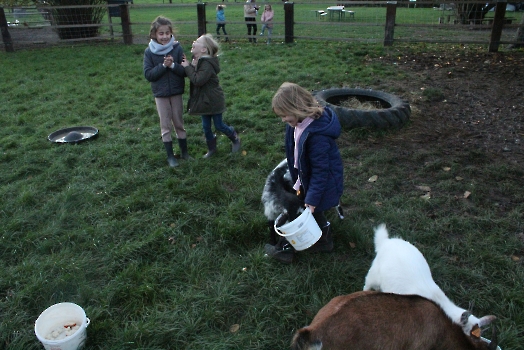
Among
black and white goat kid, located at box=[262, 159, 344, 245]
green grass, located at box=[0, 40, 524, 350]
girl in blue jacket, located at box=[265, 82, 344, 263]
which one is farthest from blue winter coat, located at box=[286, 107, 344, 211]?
green grass, located at box=[0, 40, 524, 350]

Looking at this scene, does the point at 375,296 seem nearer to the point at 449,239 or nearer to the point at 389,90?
the point at 449,239

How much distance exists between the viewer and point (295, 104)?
3.22 metres

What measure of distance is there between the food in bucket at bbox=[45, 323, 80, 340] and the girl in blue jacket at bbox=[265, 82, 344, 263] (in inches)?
72.4

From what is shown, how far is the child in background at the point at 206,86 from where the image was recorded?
16.0ft

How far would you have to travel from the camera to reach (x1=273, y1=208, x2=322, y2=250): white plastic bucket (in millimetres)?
2947

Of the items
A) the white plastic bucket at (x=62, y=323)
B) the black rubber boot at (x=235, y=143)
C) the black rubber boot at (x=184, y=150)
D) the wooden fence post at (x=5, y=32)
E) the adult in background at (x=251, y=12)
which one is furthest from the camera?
the adult in background at (x=251, y=12)

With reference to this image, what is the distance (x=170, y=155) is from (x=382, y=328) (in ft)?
12.0

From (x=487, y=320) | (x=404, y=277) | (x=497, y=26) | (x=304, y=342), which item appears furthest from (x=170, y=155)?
(x=497, y=26)

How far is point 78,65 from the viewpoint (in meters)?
10.9

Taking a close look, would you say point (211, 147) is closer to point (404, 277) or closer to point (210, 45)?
point (210, 45)

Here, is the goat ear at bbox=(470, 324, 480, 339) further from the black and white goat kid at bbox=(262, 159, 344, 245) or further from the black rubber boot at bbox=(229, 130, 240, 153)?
the black rubber boot at bbox=(229, 130, 240, 153)

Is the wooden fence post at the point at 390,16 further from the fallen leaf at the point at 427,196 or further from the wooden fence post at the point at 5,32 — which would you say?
the wooden fence post at the point at 5,32

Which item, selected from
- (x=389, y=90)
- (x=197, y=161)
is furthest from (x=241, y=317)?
(x=389, y=90)

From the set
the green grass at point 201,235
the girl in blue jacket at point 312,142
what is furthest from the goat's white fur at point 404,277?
the girl in blue jacket at point 312,142
